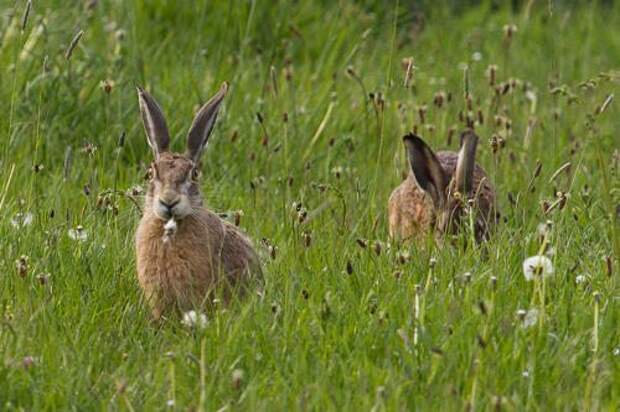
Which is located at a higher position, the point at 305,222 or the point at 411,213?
the point at 305,222

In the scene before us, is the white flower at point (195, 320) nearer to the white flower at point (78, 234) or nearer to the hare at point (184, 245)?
the hare at point (184, 245)

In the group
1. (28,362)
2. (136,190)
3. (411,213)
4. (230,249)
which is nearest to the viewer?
(28,362)

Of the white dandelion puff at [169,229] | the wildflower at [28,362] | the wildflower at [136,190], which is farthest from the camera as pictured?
the wildflower at [136,190]

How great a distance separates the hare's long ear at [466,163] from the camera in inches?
267

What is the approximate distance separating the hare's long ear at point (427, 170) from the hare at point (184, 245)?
3.45ft

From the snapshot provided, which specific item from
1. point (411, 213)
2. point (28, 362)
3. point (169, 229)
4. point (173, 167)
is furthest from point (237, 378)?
point (411, 213)

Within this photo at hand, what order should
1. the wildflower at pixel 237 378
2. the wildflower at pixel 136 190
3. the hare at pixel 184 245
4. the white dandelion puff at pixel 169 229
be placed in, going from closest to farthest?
the wildflower at pixel 237 378 < the white dandelion puff at pixel 169 229 < the hare at pixel 184 245 < the wildflower at pixel 136 190

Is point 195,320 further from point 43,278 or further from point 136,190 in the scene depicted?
point 136,190

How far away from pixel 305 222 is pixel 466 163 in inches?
35.2

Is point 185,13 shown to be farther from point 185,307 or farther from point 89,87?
point 185,307

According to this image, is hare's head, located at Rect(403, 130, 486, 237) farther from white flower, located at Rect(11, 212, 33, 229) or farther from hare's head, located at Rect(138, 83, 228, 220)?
white flower, located at Rect(11, 212, 33, 229)

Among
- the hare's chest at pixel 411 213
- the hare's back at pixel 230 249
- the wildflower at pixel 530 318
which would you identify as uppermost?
the wildflower at pixel 530 318

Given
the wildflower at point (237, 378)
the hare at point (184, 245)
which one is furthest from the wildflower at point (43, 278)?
the wildflower at point (237, 378)

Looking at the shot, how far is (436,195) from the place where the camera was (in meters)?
7.00
